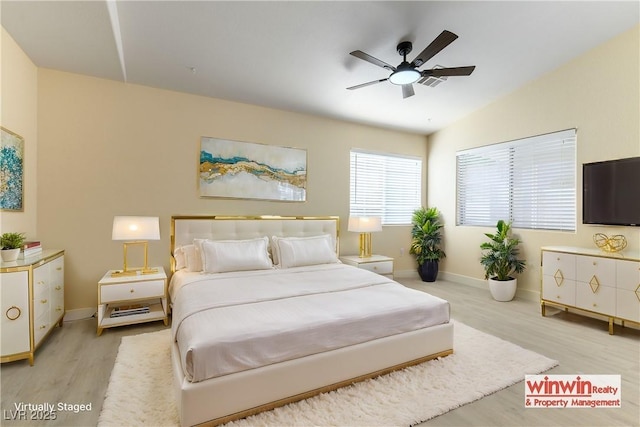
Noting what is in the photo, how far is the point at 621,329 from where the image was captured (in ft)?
10.6

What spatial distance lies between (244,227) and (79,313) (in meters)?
2.09

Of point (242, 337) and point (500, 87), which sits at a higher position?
point (500, 87)

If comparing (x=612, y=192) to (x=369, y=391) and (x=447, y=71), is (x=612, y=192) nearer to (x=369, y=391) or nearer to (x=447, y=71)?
(x=447, y=71)

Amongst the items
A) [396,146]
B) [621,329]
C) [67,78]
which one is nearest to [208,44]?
[67,78]

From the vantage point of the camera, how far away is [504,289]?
13.8ft

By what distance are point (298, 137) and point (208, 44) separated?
1916 mm

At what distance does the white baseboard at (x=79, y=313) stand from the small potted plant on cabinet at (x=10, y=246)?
1.19 meters

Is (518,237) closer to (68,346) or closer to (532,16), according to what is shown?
(532,16)

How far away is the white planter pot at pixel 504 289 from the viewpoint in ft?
13.8

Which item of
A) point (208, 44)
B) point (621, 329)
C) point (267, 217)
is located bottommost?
point (621, 329)

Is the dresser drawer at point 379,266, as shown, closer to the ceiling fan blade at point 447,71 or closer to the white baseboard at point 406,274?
the white baseboard at point 406,274

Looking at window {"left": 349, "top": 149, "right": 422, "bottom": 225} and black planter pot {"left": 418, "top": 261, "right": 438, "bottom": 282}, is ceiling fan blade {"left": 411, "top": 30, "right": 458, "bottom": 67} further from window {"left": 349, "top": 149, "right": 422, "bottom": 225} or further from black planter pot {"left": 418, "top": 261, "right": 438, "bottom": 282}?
black planter pot {"left": 418, "top": 261, "right": 438, "bottom": 282}

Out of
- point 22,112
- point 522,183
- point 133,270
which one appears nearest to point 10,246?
point 133,270

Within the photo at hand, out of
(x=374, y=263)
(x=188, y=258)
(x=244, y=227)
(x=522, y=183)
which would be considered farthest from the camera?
(x=374, y=263)
